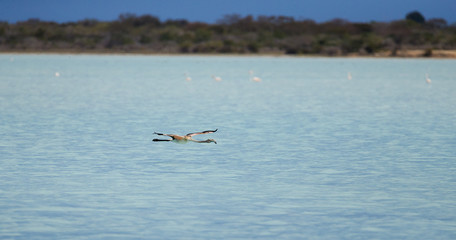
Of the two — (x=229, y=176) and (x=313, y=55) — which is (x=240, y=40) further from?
(x=229, y=176)

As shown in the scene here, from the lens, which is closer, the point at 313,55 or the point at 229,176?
the point at 229,176

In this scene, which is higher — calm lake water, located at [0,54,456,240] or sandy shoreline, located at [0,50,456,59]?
sandy shoreline, located at [0,50,456,59]

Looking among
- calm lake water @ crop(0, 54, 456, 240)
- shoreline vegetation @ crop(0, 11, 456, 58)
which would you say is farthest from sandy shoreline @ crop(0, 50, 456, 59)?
calm lake water @ crop(0, 54, 456, 240)

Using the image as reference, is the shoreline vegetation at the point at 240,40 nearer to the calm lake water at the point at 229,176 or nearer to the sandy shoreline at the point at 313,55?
the sandy shoreline at the point at 313,55

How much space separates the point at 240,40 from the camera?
146 m

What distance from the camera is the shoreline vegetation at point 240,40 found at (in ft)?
430

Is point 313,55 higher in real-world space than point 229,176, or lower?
higher

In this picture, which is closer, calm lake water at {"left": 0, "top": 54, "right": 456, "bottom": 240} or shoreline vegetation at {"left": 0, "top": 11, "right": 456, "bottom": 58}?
calm lake water at {"left": 0, "top": 54, "right": 456, "bottom": 240}

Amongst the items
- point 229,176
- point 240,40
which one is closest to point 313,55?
point 240,40

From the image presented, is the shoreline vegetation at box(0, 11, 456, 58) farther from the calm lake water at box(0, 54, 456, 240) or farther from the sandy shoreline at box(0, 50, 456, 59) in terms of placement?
the calm lake water at box(0, 54, 456, 240)

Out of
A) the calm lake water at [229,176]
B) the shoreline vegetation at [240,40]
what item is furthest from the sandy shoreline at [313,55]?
the calm lake water at [229,176]

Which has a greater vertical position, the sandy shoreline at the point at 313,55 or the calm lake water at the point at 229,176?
the sandy shoreline at the point at 313,55

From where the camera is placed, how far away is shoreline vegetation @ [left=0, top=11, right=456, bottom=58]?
131125mm

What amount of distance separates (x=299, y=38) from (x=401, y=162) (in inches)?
5178
